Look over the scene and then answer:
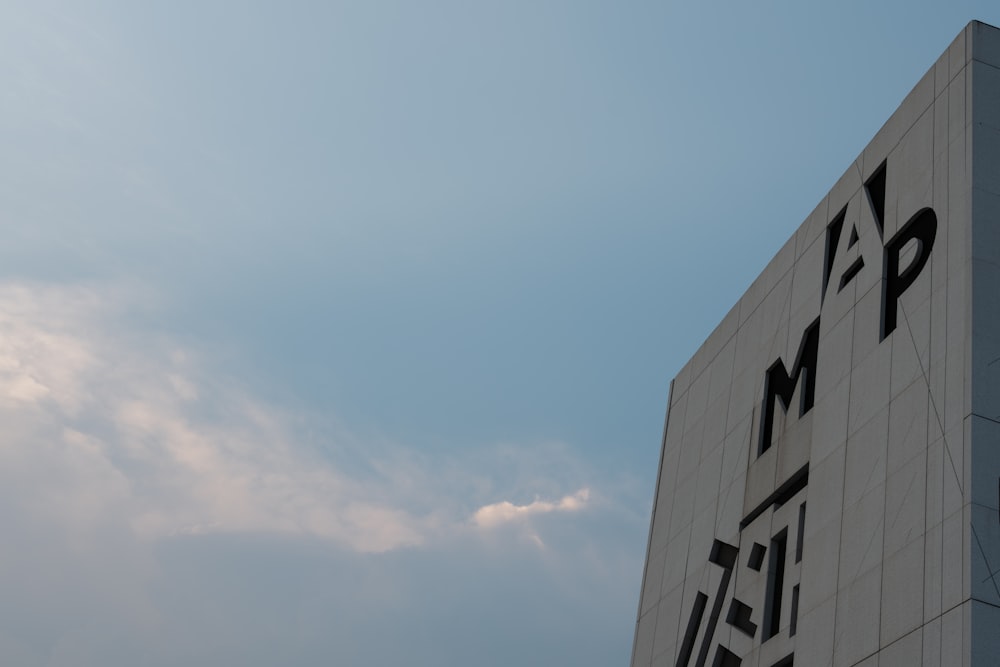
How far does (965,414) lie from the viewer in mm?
24562

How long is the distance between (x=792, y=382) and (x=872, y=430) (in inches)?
288

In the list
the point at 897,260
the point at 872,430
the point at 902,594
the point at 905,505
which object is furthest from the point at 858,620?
the point at 897,260

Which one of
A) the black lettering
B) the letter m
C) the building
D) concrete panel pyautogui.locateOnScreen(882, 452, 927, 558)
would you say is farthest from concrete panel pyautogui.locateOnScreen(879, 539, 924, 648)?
the letter m

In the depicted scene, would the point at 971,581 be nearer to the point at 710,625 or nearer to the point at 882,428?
the point at 882,428

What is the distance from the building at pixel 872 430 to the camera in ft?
79.8

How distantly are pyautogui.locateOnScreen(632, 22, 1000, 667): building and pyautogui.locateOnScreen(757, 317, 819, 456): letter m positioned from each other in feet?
0.24

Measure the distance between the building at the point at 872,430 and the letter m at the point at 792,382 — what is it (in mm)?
74

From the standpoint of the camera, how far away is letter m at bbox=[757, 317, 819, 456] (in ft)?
114

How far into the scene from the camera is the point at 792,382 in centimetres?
3591

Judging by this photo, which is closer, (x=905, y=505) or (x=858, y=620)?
(x=905, y=505)

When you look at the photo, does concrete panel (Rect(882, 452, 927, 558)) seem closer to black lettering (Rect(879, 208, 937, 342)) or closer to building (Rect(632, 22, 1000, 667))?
building (Rect(632, 22, 1000, 667))

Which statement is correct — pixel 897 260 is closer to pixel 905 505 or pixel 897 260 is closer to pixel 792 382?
pixel 792 382

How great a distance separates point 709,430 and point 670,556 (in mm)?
4925

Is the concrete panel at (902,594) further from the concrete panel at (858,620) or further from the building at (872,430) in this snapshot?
the concrete panel at (858,620)
